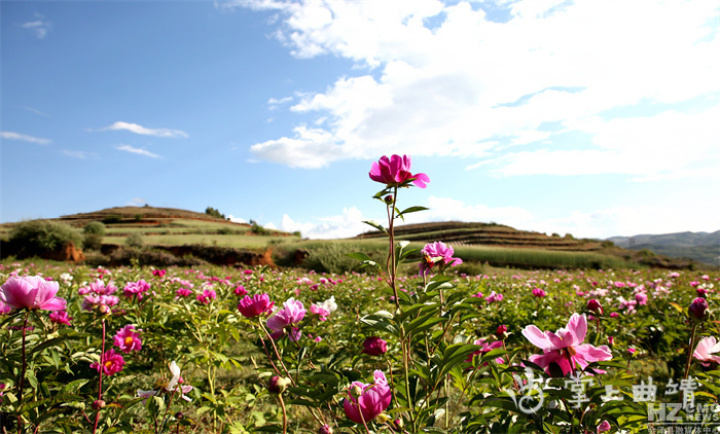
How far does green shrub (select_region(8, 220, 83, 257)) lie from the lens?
1310 cm

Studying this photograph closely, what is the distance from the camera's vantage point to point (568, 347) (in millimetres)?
770

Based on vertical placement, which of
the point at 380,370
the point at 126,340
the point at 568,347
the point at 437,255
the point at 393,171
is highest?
the point at 393,171

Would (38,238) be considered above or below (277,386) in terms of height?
above

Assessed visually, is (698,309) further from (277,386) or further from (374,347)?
(277,386)

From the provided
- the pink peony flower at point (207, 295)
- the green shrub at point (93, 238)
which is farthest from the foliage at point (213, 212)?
the pink peony flower at point (207, 295)

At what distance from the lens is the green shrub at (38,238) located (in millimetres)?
13102

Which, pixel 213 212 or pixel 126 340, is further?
pixel 213 212

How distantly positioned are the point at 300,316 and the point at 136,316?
4.57 feet

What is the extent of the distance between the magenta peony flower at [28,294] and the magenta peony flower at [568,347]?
1.18 meters

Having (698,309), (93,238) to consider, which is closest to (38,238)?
(93,238)

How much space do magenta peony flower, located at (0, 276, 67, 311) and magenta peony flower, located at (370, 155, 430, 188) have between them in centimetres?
88

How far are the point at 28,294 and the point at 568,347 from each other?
1.32m

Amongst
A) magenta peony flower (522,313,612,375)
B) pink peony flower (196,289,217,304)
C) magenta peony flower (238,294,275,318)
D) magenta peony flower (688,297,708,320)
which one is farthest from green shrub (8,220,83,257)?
magenta peony flower (688,297,708,320)

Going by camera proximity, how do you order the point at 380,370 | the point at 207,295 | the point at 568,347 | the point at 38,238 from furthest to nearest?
the point at 38,238
the point at 207,295
the point at 380,370
the point at 568,347
